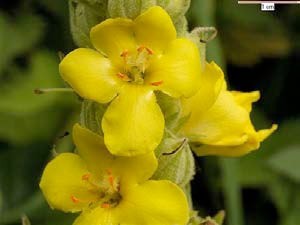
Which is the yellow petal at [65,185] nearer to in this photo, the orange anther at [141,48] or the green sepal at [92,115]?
the green sepal at [92,115]

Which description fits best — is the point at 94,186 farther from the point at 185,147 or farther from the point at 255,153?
the point at 255,153

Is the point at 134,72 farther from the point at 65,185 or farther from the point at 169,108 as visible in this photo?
the point at 65,185

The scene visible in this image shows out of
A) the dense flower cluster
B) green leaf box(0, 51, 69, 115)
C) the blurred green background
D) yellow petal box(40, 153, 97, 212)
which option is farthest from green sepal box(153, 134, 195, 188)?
green leaf box(0, 51, 69, 115)

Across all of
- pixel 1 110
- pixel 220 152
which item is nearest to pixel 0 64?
pixel 1 110

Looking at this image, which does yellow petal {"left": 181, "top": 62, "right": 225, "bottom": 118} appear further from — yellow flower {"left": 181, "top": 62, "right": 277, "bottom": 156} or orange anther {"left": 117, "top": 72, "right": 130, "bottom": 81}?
orange anther {"left": 117, "top": 72, "right": 130, "bottom": 81}

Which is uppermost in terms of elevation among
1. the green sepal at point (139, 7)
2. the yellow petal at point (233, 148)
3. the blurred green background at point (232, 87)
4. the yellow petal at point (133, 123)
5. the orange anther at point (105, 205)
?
the green sepal at point (139, 7)

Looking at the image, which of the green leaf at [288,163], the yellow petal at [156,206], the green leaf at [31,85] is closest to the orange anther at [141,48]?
the yellow petal at [156,206]
